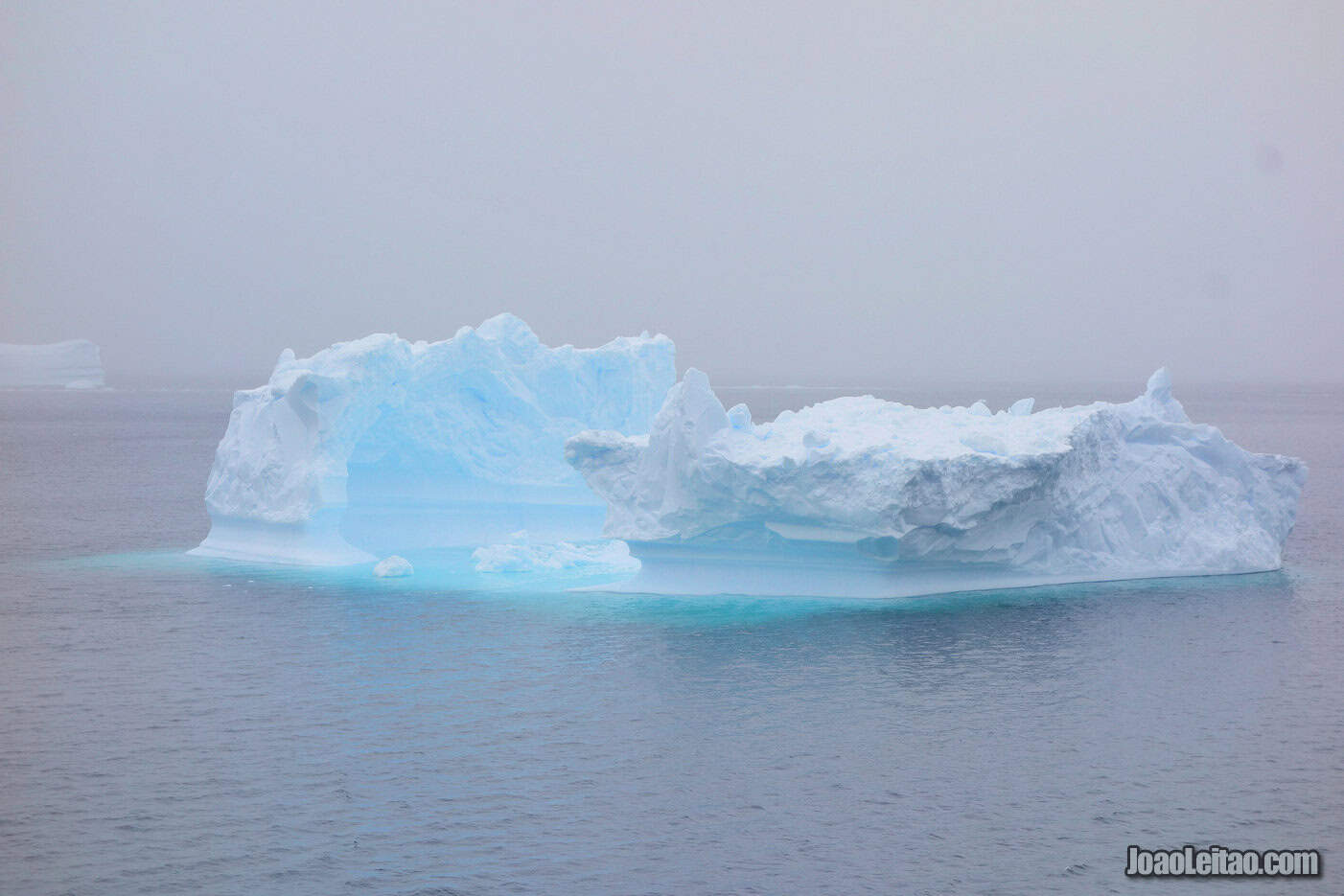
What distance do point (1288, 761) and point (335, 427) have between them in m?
17.9

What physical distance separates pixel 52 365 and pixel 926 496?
335 ft

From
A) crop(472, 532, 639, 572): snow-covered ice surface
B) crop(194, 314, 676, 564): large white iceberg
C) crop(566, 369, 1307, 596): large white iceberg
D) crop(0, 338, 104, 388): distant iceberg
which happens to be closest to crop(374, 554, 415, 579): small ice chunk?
crop(472, 532, 639, 572): snow-covered ice surface

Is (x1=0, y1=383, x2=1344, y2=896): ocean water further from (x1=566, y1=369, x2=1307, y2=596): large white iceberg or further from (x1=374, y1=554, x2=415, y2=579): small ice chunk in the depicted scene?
(x1=566, y1=369, x2=1307, y2=596): large white iceberg

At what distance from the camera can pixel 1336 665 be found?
1802 cm

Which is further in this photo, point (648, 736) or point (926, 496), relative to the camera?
point (926, 496)

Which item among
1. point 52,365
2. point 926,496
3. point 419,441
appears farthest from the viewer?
point 52,365

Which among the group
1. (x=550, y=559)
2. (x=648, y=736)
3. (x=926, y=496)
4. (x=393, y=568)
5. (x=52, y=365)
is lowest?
(x=648, y=736)

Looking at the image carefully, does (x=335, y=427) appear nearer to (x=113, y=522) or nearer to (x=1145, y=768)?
(x=113, y=522)

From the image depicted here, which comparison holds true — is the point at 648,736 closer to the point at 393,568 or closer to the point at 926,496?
the point at 926,496

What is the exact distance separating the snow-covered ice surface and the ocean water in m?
1.49

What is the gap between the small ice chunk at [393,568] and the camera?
948 inches

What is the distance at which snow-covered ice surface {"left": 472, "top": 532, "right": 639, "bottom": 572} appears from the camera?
82.1ft

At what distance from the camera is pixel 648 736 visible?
14.8 m

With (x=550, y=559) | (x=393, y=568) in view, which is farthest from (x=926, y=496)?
(x=393, y=568)
